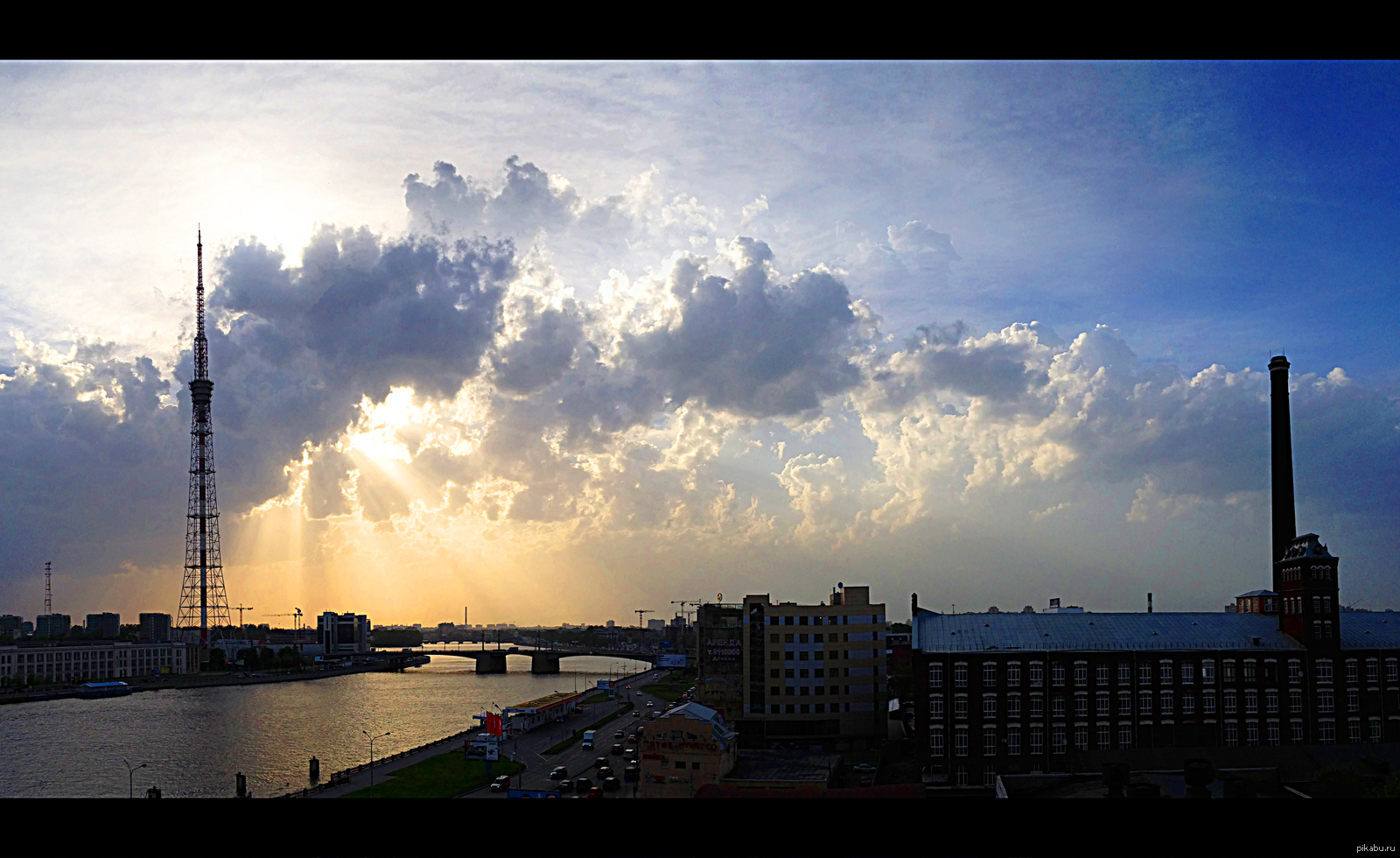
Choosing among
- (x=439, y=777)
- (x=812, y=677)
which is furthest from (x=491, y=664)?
(x=439, y=777)

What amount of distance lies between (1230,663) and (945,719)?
21.4ft

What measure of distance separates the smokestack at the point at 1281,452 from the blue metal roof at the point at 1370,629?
15.4ft

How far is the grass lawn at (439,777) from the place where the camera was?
22.1 m

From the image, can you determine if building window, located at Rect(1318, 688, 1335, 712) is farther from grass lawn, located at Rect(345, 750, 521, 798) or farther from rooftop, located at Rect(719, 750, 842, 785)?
grass lawn, located at Rect(345, 750, 521, 798)

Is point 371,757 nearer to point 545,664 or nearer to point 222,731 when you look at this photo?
point 222,731

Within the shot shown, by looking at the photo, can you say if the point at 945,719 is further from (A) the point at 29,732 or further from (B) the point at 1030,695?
(A) the point at 29,732

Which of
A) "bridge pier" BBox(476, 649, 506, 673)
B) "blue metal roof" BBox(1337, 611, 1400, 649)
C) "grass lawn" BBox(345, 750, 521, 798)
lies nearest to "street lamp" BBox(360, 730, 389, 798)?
"grass lawn" BBox(345, 750, 521, 798)

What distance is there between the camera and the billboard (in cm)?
3072

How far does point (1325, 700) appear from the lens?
73.9 feet

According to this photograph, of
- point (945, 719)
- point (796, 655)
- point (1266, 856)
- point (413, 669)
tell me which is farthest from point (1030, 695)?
point (413, 669)

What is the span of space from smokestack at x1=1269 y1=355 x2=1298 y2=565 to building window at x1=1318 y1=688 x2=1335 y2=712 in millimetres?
7388

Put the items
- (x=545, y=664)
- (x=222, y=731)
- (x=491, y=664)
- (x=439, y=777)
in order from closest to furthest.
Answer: (x=439, y=777) < (x=222, y=731) < (x=545, y=664) < (x=491, y=664)

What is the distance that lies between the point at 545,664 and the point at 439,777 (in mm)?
52906
